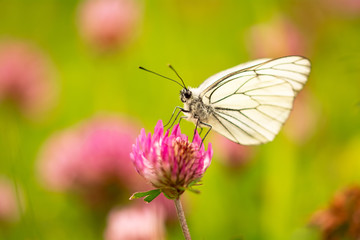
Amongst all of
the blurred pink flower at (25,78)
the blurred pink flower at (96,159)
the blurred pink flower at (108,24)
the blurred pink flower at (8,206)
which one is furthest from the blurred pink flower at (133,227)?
the blurred pink flower at (108,24)

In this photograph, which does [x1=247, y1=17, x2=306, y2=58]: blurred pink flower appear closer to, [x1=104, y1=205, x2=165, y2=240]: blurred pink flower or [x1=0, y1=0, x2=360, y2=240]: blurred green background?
[x1=0, y1=0, x2=360, y2=240]: blurred green background

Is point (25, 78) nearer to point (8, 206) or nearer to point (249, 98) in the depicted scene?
point (8, 206)

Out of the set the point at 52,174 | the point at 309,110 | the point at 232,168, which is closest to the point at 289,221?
the point at 232,168

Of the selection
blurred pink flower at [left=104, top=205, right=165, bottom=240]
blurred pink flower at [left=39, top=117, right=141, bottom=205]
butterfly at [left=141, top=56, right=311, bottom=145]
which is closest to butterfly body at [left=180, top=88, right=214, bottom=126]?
butterfly at [left=141, top=56, right=311, bottom=145]

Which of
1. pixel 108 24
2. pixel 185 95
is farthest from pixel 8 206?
pixel 108 24

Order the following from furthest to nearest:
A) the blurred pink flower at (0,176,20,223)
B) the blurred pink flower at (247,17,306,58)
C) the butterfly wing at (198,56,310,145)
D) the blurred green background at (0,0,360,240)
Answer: the blurred pink flower at (247,17,306,58) → the blurred green background at (0,0,360,240) → the blurred pink flower at (0,176,20,223) → the butterfly wing at (198,56,310,145)

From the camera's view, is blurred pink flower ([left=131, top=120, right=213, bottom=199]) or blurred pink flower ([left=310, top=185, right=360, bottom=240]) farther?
blurred pink flower ([left=310, top=185, right=360, bottom=240])

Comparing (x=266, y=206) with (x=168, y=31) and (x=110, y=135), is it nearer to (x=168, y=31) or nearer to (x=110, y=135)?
(x=110, y=135)
